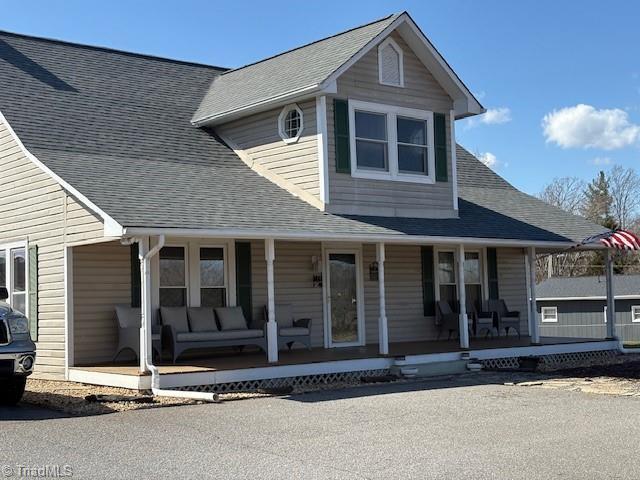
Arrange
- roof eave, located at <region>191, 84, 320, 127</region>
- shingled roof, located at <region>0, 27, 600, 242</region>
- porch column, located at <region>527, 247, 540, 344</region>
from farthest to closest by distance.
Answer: porch column, located at <region>527, 247, 540, 344</region> < roof eave, located at <region>191, 84, 320, 127</region> < shingled roof, located at <region>0, 27, 600, 242</region>

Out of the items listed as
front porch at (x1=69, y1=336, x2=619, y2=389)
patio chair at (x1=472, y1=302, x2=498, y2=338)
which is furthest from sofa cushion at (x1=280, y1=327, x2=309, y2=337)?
patio chair at (x1=472, y1=302, x2=498, y2=338)

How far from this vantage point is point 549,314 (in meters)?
41.3

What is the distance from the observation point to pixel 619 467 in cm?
710

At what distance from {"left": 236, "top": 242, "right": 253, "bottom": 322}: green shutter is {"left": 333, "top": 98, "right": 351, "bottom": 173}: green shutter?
7.29 ft

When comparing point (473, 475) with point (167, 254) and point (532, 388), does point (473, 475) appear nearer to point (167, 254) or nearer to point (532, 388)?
point (532, 388)

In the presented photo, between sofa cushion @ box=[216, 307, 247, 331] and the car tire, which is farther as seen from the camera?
sofa cushion @ box=[216, 307, 247, 331]

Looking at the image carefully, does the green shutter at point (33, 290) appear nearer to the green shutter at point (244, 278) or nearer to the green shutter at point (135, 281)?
the green shutter at point (135, 281)

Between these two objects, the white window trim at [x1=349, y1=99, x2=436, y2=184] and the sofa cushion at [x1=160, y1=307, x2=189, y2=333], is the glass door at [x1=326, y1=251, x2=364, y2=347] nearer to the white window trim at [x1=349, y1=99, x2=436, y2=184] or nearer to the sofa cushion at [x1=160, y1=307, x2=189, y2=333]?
the white window trim at [x1=349, y1=99, x2=436, y2=184]

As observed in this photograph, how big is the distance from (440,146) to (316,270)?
3551mm

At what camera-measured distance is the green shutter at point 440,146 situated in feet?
55.4

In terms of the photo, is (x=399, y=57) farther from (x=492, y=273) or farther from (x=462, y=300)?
(x=492, y=273)

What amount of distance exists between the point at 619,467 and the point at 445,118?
1097 cm

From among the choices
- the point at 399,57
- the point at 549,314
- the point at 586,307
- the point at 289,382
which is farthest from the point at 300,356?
the point at 549,314

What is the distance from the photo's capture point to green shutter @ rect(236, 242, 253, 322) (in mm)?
15203
